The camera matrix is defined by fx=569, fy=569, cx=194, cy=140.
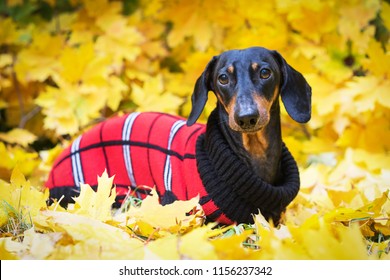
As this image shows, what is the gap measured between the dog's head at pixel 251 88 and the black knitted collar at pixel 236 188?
0.11 meters

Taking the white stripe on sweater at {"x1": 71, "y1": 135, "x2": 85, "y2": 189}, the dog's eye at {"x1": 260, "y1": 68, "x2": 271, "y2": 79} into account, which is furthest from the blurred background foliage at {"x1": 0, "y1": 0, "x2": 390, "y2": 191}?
the dog's eye at {"x1": 260, "y1": 68, "x2": 271, "y2": 79}

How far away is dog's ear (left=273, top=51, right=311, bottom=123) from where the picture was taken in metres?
1.55

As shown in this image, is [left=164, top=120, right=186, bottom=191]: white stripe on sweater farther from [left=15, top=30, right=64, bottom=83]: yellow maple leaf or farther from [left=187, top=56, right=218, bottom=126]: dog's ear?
[left=15, top=30, right=64, bottom=83]: yellow maple leaf

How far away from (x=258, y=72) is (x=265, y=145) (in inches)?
9.0

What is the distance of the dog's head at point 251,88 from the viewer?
1433mm

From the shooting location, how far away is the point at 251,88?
4.81ft

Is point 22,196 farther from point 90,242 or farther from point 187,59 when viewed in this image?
point 187,59

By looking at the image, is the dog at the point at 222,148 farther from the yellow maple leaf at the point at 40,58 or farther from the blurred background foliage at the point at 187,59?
the yellow maple leaf at the point at 40,58

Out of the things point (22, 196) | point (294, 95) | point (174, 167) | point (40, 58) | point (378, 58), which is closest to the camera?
point (22, 196)

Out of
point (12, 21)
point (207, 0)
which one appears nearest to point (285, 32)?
point (207, 0)

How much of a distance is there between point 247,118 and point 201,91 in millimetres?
257

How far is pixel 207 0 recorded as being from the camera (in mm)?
2377

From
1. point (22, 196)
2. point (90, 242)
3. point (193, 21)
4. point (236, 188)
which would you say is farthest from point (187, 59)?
point (90, 242)

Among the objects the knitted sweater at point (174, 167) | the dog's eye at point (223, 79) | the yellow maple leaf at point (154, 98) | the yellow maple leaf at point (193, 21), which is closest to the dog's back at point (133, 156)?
the knitted sweater at point (174, 167)
